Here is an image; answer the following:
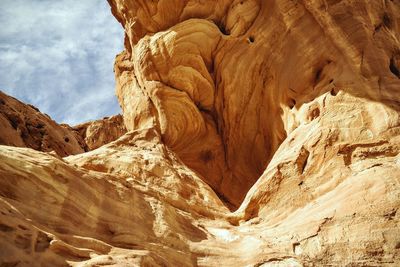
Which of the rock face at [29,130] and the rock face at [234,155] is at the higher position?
the rock face at [29,130]

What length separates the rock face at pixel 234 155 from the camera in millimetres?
6785

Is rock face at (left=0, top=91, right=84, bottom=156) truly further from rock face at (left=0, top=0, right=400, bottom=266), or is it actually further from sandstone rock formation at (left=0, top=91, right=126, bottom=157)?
rock face at (left=0, top=0, right=400, bottom=266)

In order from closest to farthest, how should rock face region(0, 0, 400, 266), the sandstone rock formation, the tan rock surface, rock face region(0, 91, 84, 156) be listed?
rock face region(0, 0, 400, 266) → the sandstone rock formation → rock face region(0, 91, 84, 156) → the tan rock surface

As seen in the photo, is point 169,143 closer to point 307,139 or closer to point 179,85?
point 179,85

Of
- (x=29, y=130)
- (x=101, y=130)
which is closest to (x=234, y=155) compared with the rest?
(x=29, y=130)

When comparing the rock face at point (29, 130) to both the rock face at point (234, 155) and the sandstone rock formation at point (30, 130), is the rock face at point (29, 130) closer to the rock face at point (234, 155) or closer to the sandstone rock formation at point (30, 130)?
the sandstone rock formation at point (30, 130)

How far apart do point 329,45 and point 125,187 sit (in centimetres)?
606

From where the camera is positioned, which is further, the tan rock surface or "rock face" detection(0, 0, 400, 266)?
the tan rock surface

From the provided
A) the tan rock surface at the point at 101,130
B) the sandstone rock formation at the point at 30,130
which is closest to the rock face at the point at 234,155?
the sandstone rock formation at the point at 30,130

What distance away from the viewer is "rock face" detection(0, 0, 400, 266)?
22.3 ft

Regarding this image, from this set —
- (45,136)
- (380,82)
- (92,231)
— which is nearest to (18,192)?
(92,231)

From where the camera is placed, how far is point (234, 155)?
13.4 meters

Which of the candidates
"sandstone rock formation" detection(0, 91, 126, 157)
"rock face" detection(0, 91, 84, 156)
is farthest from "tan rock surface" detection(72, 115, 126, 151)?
"rock face" detection(0, 91, 84, 156)

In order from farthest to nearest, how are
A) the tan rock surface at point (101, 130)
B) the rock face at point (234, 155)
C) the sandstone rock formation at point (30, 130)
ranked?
the tan rock surface at point (101, 130) → the sandstone rock formation at point (30, 130) → the rock face at point (234, 155)
